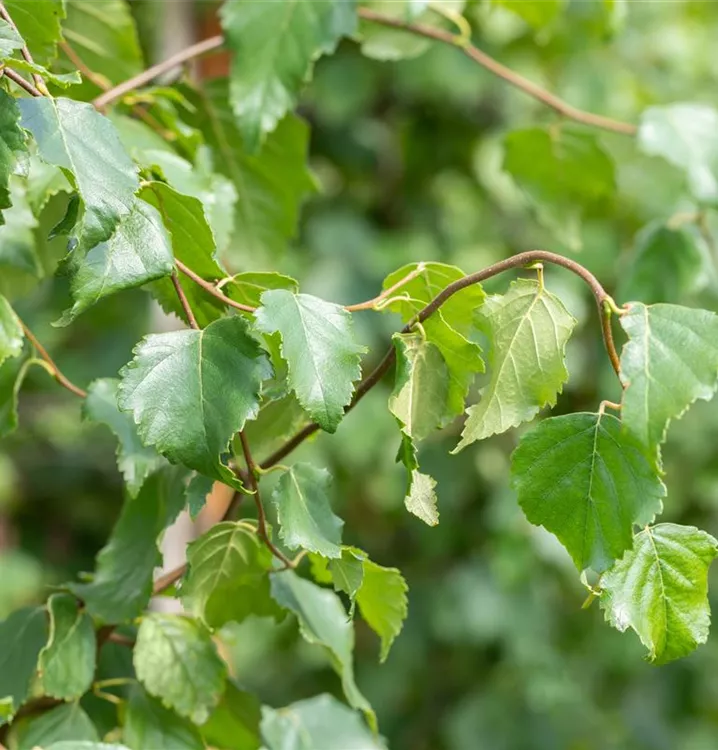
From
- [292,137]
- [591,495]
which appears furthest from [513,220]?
[591,495]

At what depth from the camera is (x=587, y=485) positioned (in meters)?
0.38

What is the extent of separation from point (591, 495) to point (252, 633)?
1.28 m

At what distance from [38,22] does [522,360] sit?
0.80ft

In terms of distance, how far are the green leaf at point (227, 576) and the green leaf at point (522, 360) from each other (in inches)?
4.3

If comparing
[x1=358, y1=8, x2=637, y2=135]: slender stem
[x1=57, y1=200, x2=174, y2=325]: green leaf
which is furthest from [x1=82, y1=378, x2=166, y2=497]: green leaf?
[x1=358, y1=8, x2=637, y2=135]: slender stem

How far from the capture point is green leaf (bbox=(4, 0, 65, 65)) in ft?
1.47

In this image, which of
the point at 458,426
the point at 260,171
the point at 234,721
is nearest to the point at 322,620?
the point at 234,721

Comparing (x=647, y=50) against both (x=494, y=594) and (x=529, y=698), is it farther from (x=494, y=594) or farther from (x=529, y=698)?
(x=529, y=698)

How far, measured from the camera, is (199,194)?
0.50 m

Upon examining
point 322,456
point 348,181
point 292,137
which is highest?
point 292,137

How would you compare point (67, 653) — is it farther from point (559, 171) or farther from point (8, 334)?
point (559, 171)

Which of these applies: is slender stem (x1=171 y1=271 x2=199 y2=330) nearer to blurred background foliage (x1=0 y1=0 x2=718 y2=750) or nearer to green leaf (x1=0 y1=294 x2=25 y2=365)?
green leaf (x1=0 y1=294 x2=25 y2=365)

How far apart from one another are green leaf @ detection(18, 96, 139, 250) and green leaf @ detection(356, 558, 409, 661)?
18cm

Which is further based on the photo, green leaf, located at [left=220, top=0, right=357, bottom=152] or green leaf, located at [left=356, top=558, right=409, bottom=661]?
green leaf, located at [left=220, top=0, right=357, bottom=152]
